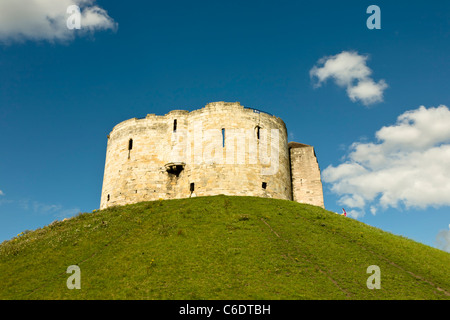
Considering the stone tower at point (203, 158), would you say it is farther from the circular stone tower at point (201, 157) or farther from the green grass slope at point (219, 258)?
the green grass slope at point (219, 258)

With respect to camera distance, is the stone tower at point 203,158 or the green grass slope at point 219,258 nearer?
the green grass slope at point 219,258

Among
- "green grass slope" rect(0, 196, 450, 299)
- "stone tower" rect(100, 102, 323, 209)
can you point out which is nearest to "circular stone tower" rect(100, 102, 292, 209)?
"stone tower" rect(100, 102, 323, 209)

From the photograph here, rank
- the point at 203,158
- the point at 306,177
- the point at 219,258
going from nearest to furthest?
the point at 219,258, the point at 203,158, the point at 306,177

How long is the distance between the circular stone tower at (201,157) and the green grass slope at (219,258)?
15.6 ft

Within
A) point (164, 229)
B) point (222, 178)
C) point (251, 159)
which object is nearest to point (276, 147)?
point (251, 159)

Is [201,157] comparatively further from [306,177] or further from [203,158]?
[306,177]

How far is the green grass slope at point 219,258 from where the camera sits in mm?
14523

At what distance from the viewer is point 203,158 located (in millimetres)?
31516

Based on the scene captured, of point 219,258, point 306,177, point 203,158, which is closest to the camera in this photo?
point 219,258

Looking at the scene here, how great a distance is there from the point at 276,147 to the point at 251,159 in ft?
12.5

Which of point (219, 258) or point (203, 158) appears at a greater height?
point (203, 158)

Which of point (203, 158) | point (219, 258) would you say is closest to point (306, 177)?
point (203, 158)

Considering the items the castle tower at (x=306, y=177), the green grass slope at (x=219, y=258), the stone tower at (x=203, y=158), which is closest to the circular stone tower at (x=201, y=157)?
the stone tower at (x=203, y=158)

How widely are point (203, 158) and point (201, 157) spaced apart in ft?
0.79
